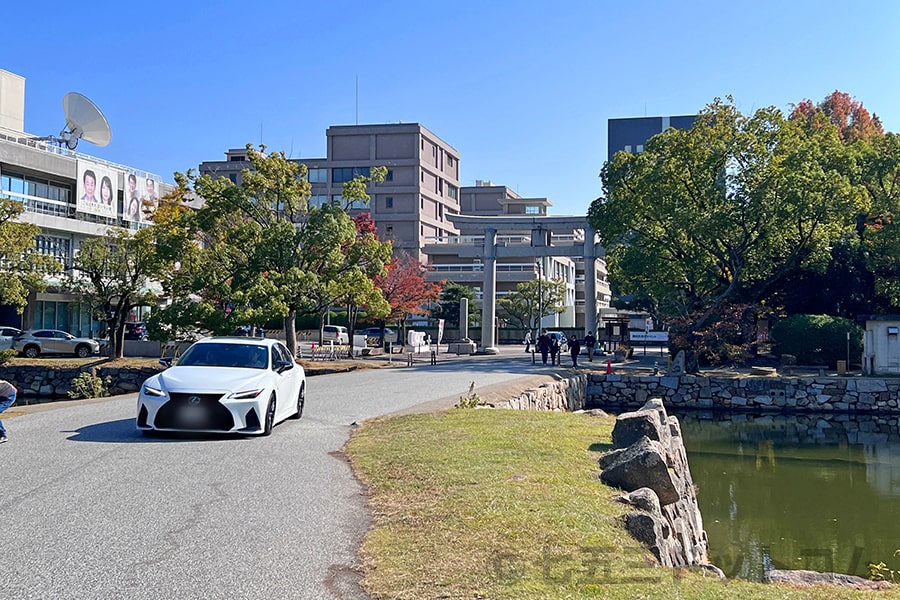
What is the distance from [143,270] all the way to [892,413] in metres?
29.6

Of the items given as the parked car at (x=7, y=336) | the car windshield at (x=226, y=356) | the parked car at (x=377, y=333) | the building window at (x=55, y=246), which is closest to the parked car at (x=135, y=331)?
the building window at (x=55, y=246)

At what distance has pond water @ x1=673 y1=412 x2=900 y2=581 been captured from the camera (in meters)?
11.8

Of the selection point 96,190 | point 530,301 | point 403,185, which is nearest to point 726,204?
point 96,190

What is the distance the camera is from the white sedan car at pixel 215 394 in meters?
12.3

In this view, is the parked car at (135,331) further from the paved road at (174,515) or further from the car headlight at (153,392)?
the car headlight at (153,392)

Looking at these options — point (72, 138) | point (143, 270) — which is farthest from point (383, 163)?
point (143, 270)

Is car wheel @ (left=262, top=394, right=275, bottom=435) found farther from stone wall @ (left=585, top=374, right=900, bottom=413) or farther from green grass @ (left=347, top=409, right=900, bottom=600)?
stone wall @ (left=585, top=374, right=900, bottom=413)

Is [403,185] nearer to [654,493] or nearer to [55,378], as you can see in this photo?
[55,378]

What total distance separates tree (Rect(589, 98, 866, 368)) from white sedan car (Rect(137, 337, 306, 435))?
23136 millimetres

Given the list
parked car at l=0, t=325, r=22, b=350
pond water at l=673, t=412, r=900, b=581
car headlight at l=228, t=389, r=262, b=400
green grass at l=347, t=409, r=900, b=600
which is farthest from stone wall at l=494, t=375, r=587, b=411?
parked car at l=0, t=325, r=22, b=350

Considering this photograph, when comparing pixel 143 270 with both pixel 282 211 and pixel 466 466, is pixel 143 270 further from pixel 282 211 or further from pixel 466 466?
pixel 466 466

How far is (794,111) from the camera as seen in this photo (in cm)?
5216

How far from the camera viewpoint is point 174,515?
755 cm

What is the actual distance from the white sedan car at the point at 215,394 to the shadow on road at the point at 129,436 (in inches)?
6.8
